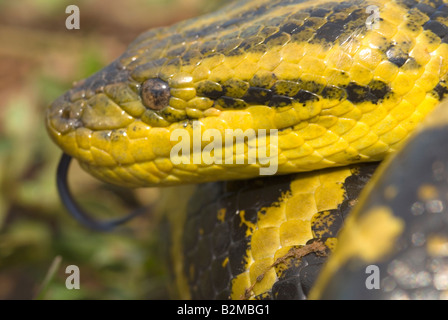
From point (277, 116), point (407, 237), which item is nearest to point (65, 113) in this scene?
point (277, 116)

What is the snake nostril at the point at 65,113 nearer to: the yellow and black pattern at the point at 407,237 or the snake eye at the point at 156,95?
the snake eye at the point at 156,95

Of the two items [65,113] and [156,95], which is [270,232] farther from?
[65,113]

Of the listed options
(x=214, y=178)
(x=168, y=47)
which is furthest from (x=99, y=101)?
(x=214, y=178)

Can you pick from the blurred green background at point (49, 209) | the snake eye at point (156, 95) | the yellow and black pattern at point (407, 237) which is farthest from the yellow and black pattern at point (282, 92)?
the blurred green background at point (49, 209)

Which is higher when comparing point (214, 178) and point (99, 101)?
point (99, 101)

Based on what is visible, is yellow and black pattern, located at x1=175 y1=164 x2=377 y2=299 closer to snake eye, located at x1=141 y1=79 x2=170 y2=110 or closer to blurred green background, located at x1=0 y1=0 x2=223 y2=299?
snake eye, located at x1=141 y1=79 x2=170 y2=110

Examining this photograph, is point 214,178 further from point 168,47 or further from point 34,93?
point 34,93

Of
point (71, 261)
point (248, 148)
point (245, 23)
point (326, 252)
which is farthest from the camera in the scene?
point (71, 261)

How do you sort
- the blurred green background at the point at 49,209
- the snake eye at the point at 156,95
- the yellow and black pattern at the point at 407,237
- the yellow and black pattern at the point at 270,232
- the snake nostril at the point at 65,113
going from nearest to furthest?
the yellow and black pattern at the point at 407,237
the yellow and black pattern at the point at 270,232
the snake eye at the point at 156,95
the snake nostril at the point at 65,113
the blurred green background at the point at 49,209

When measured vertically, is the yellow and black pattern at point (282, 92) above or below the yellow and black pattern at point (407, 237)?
above
